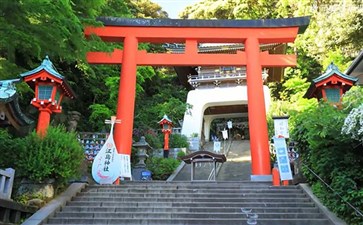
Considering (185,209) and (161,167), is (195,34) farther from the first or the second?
(185,209)

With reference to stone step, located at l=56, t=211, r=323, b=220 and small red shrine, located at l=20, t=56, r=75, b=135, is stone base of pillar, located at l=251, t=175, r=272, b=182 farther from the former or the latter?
small red shrine, located at l=20, t=56, r=75, b=135

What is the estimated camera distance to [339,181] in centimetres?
640

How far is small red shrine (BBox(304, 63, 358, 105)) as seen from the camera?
1051 cm

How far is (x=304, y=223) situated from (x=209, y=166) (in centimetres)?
933

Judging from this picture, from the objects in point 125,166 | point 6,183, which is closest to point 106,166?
point 125,166

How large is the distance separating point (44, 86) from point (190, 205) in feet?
16.9

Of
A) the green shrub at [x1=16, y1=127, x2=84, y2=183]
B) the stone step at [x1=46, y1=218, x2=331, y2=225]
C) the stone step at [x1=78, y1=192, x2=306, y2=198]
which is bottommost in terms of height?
the stone step at [x1=46, y1=218, x2=331, y2=225]

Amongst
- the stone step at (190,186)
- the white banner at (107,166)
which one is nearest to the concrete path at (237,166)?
the stone step at (190,186)

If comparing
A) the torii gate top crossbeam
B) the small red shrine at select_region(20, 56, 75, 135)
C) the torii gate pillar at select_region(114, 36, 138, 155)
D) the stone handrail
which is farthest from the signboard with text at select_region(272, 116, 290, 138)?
the stone handrail

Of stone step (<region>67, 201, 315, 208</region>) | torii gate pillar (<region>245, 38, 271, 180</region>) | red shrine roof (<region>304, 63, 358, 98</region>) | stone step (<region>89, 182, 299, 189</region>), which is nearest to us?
stone step (<region>67, 201, 315, 208</region>)

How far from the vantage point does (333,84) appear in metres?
10.7

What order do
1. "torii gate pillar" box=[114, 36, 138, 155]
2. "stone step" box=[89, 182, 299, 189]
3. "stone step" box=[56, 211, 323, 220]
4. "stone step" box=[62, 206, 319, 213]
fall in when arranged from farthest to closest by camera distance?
"torii gate pillar" box=[114, 36, 138, 155], "stone step" box=[89, 182, 299, 189], "stone step" box=[62, 206, 319, 213], "stone step" box=[56, 211, 323, 220]

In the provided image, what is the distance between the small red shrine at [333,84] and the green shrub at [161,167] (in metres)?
6.45

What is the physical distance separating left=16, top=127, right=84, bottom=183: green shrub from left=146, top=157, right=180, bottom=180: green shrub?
21.7ft
